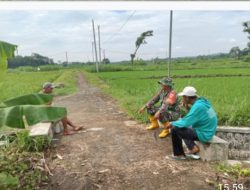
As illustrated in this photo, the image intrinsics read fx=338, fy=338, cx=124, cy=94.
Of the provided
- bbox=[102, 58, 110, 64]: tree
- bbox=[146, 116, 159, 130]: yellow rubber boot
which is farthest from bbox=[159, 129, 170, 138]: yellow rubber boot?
bbox=[102, 58, 110, 64]: tree

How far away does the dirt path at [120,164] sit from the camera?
3572mm

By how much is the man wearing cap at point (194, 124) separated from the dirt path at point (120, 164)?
0.29 metres

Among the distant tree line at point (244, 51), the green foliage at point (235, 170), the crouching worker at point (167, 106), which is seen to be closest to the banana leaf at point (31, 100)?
the green foliage at point (235, 170)

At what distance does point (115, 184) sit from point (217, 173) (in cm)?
115

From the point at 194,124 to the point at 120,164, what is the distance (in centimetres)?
103

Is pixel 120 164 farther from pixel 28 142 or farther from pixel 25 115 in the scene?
pixel 25 115

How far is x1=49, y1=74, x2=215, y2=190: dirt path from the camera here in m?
3.57

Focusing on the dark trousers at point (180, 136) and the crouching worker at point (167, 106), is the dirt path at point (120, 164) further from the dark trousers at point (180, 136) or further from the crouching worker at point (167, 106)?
the crouching worker at point (167, 106)

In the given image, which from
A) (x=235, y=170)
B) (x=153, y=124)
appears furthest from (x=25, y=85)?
(x=235, y=170)

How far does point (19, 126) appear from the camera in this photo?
99.0 inches

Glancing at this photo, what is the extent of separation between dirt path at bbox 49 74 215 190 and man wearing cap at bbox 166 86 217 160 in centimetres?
29

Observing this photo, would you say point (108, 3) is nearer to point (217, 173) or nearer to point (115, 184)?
point (115, 184)

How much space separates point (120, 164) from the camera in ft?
13.5

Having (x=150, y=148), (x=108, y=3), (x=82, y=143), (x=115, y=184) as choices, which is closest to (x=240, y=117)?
(x=150, y=148)
